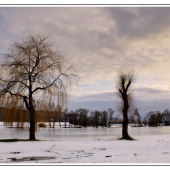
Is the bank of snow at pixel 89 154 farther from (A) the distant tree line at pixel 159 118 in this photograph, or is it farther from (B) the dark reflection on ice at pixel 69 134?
(A) the distant tree line at pixel 159 118

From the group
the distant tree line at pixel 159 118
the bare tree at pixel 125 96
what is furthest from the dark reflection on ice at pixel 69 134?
the distant tree line at pixel 159 118

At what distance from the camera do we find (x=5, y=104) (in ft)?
57.8

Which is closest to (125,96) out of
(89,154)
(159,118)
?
(89,154)

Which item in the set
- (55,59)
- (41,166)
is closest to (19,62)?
(55,59)

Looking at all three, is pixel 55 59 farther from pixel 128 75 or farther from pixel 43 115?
pixel 128 75

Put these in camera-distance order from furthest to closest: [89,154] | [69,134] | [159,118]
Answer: [159,118]
[69,134]
[89,154]

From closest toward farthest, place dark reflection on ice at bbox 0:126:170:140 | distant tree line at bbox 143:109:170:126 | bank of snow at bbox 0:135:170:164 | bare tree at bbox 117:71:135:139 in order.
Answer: bank of snow at bbox 0:135:170:164
bare tree at bbox 117:71:135:139
dark reflection on ice at bbox 0:126:170:140
distant tree line at bbox 143:109:170:126

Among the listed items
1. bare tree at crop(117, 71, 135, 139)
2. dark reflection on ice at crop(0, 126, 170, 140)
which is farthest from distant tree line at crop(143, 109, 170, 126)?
bare tree at crop(117, 71, 135, 139)

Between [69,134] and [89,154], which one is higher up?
[89,154]

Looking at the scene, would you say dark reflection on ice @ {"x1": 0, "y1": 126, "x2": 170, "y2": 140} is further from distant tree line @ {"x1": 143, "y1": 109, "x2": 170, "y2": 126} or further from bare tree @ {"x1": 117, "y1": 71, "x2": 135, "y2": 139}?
distant tree line @ {"x1": 143, "y1": 109, "x2": 170, "y2": 126}

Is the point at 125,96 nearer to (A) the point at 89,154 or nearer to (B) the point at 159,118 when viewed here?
(A) the point at 89,154

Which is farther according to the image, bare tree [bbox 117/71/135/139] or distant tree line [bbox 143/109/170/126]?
distant tree line [bbox 143/109/170/126]

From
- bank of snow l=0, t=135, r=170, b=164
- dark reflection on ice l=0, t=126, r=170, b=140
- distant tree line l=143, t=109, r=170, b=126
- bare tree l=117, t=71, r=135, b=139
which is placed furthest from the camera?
distant tree line l=143, t=109, r=170, b=126

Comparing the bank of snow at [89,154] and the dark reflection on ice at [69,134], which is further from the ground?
the bank of snow at [89,154]
